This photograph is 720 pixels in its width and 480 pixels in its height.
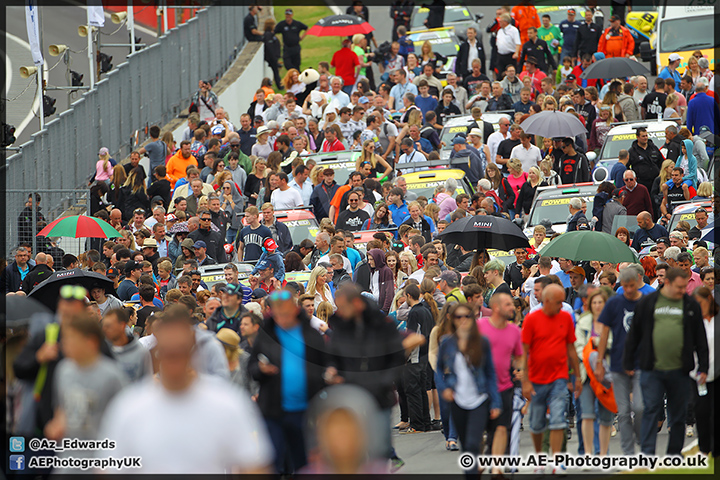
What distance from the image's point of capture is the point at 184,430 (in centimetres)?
569

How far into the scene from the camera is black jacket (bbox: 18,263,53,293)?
16.2 m

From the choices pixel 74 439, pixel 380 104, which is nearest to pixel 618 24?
pixel 380 104

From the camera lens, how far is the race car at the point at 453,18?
119 feet

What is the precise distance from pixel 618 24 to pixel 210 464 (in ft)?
87.1

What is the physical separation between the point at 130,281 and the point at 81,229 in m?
1.93

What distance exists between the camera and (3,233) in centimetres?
2008

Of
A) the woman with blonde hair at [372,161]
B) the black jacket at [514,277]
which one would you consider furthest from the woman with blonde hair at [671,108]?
the black jacket at [514,277]

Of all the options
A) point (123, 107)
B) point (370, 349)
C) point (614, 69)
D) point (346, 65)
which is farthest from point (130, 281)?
point (346, 65)

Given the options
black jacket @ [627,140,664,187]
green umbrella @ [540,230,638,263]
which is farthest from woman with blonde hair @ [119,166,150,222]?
green umbrella @ [540,230,638,263]

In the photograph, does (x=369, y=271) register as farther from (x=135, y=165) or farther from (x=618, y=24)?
(x=618, y=24)

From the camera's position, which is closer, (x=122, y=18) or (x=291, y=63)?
(x=122, y=18)

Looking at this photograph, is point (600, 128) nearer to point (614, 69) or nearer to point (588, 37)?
point (614, 69)

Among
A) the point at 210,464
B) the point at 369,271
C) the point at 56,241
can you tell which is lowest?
the point at 56,241

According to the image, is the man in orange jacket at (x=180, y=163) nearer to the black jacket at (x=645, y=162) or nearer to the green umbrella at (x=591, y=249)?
the black jacket at (x=645, y=162)
